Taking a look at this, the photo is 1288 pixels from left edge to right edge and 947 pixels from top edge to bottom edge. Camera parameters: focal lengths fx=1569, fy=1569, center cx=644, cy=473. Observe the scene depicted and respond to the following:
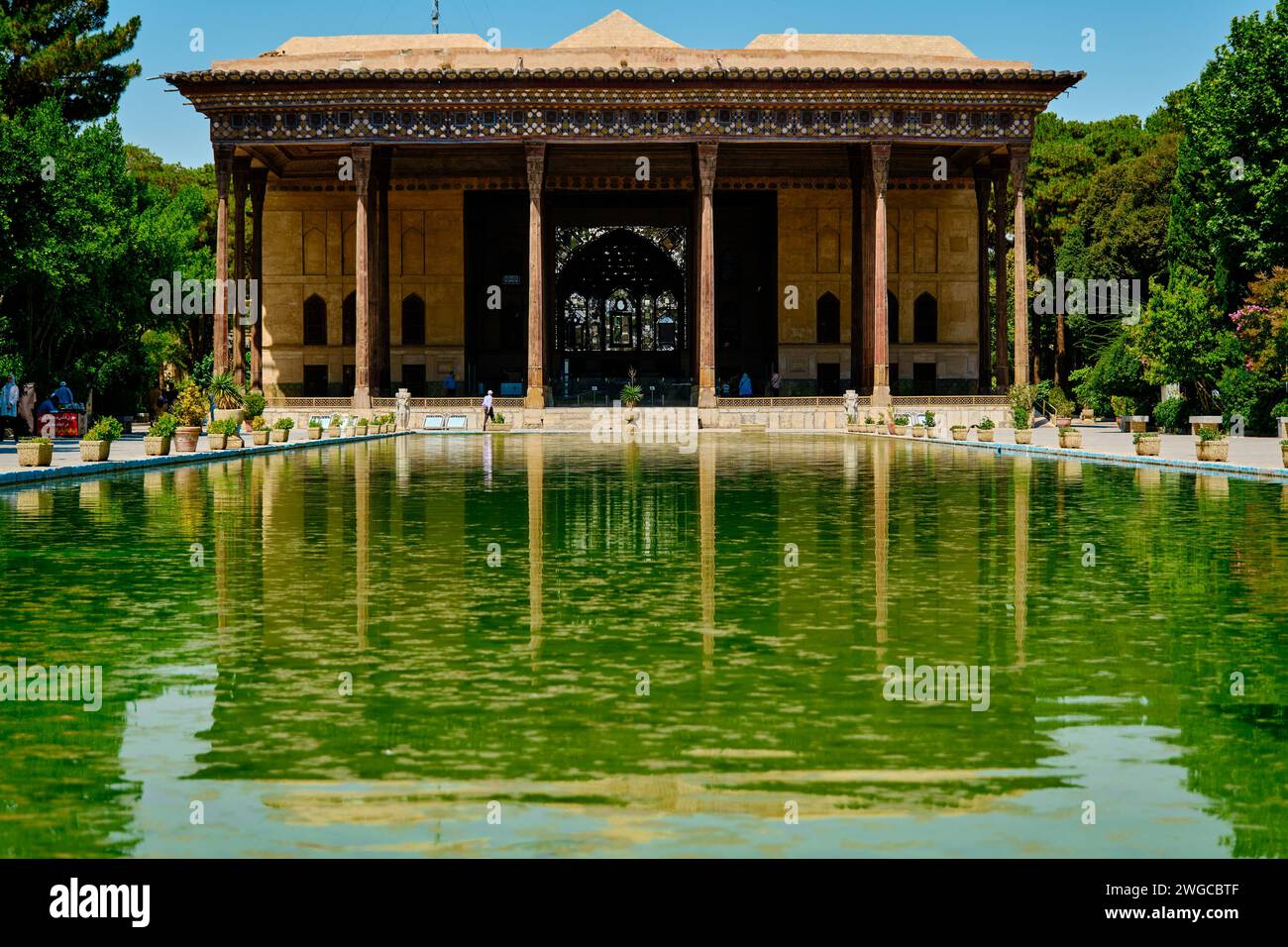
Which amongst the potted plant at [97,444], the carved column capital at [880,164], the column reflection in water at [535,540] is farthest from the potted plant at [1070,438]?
the carved column capital at [880,164]

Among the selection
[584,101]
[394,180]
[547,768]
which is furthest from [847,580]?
[394,180]

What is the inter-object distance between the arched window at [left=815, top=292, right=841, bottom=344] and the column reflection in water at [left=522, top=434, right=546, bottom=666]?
31.9 metres

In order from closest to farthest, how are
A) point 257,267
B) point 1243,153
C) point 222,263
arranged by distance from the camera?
point 1243,153 → point 222,263 → point 257,267

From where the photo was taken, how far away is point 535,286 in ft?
177

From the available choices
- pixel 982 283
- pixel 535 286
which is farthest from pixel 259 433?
pixel 982 283

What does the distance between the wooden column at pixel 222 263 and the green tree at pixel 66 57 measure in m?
4.02

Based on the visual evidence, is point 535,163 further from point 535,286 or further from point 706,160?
point 706,160

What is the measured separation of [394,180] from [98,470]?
125 ft

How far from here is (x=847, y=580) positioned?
473 inches

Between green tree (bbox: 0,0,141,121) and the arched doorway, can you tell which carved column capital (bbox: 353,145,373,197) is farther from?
the arched doorway

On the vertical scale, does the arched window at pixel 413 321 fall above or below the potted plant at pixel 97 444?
above

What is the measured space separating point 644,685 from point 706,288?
153ft

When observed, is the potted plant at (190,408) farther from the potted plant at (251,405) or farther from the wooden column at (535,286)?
the wooden column at (535,286)

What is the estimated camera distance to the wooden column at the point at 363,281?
53.8 metres
